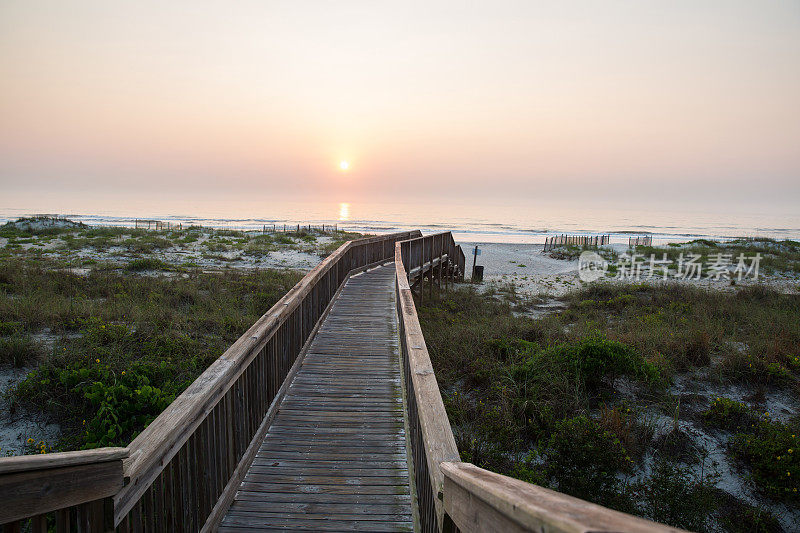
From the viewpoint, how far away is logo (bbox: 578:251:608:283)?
78.8 feet

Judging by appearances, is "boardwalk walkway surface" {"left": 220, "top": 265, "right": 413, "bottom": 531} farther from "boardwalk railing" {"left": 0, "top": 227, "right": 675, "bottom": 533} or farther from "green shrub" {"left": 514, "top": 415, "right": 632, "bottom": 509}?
"green shrub" {"left": 514, "top": 415, "right": 632, "bottom": 509}

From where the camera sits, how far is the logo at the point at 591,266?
24016 mm

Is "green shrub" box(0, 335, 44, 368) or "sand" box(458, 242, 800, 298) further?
"sand" box(458, 242, 800, 298)

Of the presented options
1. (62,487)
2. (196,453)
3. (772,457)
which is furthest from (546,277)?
(62,487)

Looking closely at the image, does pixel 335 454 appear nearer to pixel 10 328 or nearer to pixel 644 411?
pixel 644 411

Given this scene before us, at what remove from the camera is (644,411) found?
6.64m

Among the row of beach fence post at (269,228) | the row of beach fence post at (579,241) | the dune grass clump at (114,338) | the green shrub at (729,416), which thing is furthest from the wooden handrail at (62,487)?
the row of beach fence post at (269,228)

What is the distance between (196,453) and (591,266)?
2963 cm

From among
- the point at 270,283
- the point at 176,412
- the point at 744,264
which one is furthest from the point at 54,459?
the point at 744,264

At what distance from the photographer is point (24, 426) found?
5750mm

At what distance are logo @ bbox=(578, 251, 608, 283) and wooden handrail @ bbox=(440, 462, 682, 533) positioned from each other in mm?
21883

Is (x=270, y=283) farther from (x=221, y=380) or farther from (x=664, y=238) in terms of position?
(x=664, y=238)

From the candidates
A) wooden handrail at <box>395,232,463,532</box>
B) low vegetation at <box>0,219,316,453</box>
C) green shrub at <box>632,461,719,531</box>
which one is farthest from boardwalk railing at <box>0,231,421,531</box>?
green shrub at <box>632,461,719,531</box>

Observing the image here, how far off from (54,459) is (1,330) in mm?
8854
